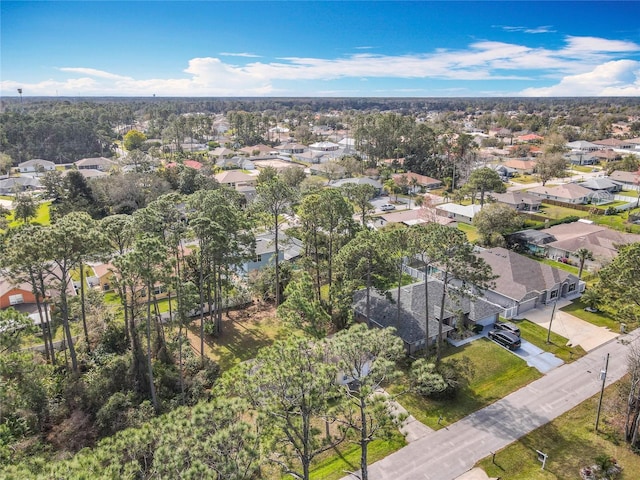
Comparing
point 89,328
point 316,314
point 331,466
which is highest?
point 316,314

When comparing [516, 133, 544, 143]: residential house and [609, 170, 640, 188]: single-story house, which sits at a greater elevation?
[516, 133, 544, 143]: residential house

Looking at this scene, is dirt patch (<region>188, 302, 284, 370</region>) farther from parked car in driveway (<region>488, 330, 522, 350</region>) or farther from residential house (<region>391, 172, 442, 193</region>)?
residential house (<region>391, 172, 442, 193</region>)

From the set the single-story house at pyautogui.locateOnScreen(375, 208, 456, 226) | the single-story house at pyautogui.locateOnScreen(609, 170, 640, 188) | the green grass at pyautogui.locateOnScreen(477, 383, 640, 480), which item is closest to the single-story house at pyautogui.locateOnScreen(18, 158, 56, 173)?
the single-story house at pyautogui.locateOnScreen(375, 208, 456, 226)

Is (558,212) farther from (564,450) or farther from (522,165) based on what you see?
(564,450)

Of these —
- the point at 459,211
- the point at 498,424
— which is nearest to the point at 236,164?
the point at 459,211

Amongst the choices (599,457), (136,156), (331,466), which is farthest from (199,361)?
(136,156)

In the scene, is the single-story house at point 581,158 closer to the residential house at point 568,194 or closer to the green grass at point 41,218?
the residential house at point 568,194

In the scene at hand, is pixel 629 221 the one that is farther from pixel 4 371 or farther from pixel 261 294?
pixel 4 371
